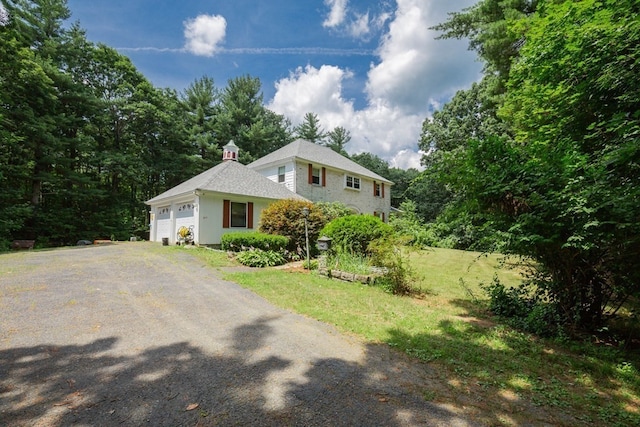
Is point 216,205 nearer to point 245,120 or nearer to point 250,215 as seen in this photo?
point 250,215

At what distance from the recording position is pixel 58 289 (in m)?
5.84

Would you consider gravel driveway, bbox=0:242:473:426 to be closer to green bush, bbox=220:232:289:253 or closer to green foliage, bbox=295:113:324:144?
green bush, bbox=220:232:289:253

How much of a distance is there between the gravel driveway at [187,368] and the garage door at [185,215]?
824 centimetres

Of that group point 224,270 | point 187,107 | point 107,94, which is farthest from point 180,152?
point 224,270

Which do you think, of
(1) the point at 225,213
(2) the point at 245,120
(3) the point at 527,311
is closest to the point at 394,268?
(3) the point at 527,311

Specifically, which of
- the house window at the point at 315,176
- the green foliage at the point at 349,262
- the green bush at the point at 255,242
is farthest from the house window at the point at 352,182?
the green foliage at the point at 349,262

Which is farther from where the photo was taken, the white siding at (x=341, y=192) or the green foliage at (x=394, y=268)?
the white siding at (x=341, y=192)

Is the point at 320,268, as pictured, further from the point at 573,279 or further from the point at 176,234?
the point at 176,234

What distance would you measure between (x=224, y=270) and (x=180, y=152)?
2231 cm

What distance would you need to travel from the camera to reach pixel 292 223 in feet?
37.3

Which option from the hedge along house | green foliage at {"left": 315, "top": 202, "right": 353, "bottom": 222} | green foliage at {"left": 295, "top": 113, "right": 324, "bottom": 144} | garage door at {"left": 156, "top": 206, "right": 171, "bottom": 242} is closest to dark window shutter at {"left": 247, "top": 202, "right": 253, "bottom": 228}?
the hedge along house

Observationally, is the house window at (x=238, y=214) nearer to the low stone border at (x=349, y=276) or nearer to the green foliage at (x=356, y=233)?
the green foliage at (x=356, y=233)

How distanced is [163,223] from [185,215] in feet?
9.85

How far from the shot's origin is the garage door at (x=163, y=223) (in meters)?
15.7
